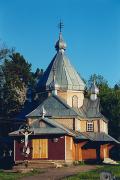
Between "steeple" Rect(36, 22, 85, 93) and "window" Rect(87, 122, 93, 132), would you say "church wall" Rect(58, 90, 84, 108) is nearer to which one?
"steeple" Rect(36, 22, 85, 93)

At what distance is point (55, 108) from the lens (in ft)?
162

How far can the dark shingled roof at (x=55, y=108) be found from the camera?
48.7 metres

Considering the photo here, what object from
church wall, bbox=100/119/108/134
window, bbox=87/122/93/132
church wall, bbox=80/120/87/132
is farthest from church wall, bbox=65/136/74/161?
church wall, bbox=100/119/108/134

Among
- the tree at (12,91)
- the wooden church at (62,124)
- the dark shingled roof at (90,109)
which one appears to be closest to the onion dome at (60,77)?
the wooden church at (62,124)

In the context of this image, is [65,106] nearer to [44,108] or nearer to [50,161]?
[44,108]

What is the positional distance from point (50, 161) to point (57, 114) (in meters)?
8.62

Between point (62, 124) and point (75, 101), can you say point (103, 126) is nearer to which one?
point (75, 101)

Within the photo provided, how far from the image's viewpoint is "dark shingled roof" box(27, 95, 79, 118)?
1916 inches

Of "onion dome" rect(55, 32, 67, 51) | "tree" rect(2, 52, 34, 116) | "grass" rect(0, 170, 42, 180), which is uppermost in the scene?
"onion dome" rect(55, 32, 67, 51)

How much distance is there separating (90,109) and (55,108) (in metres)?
5.15

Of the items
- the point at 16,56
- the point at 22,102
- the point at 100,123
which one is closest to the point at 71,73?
the point at 100,123

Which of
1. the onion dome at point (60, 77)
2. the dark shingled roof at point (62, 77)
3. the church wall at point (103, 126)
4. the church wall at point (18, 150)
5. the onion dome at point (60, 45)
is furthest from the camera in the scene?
the onion dome at point (60, 45)

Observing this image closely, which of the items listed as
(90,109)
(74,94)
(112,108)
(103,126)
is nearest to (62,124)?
(74,94)

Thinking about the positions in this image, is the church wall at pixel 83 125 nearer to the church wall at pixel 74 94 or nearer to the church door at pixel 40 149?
the church wall at pixel 74 94
